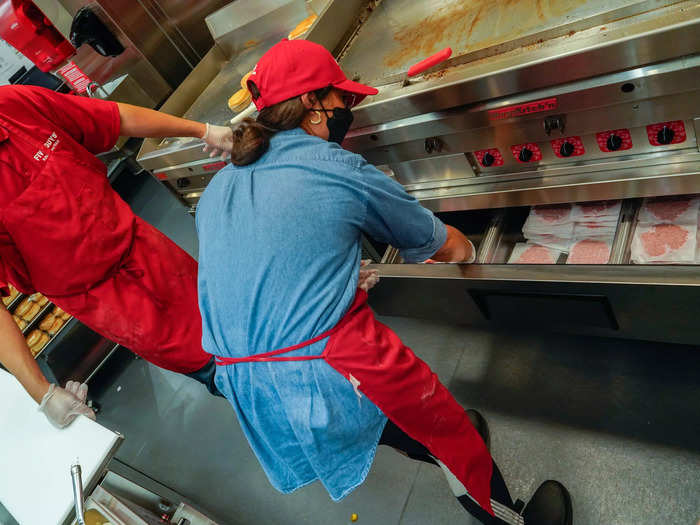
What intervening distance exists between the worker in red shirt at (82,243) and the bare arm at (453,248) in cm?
101

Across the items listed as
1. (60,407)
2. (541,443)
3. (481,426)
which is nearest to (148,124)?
(60,407)

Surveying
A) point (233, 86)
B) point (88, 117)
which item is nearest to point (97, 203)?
point (88, 117)

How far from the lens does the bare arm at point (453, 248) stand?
1.53 meters

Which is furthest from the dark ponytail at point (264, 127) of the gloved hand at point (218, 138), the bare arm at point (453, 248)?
the gloved hand at point (218, 138)

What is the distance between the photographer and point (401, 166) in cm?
201

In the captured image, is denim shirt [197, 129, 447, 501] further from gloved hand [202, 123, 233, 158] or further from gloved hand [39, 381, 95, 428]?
gloved hand [202, 123, 233, 158]

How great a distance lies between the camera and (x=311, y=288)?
1261mm

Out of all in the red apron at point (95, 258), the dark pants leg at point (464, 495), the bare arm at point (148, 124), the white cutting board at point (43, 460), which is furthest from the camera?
the bare arm at point (148, 124)

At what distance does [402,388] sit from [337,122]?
735mm

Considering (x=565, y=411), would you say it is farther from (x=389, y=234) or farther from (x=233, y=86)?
(x=233, y=86)

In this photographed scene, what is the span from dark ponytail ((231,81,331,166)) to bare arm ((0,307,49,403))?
0.83 metres

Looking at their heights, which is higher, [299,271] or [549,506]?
[299,271]

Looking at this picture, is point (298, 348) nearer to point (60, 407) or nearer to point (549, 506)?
point (60, 407)

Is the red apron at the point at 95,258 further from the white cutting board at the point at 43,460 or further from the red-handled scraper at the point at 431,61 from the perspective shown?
the red-handled scraper at the point at 431,61
